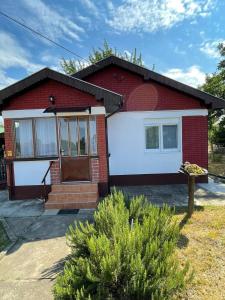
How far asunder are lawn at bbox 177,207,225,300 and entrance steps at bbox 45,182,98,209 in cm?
271

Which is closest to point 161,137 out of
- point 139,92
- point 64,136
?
point 139,92

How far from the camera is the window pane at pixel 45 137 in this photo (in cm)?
840

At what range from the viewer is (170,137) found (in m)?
10.3

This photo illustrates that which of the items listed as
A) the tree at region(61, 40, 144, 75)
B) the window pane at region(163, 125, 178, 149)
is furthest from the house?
the tree at region(61, 40, 144, 75)

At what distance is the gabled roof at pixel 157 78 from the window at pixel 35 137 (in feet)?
9.44

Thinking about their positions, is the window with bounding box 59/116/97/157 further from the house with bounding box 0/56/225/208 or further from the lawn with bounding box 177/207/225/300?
the lawn with bounding box 177/207/225/300

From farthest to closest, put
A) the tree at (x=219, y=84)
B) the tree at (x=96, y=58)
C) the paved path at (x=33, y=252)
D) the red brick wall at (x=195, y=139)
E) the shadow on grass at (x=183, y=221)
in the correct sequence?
the tree at (x=96, y=58) → the tree at (x=219, y=84) → the red brick wall at (x=195, y=139) → the shadow on grass at (x=183, y=221) → the paved path at (x=33, y=252)

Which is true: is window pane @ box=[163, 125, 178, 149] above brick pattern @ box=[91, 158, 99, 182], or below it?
above

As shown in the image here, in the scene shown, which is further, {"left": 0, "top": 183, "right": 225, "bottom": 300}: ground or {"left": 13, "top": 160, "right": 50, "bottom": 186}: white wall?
{"left": 13, "top": 160, "right": 50, "bottom": 186}: white wall

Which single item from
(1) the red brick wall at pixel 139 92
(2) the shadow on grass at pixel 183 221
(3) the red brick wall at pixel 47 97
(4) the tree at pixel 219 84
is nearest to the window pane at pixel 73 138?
(3) the red brick wall at pixel 47 97

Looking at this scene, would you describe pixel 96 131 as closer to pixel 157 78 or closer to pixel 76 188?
pixel 76 188

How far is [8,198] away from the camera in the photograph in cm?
886

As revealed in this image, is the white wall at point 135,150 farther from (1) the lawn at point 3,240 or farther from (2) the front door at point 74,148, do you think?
(1) the lawn at point 3,240

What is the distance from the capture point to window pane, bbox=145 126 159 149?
10219mm
